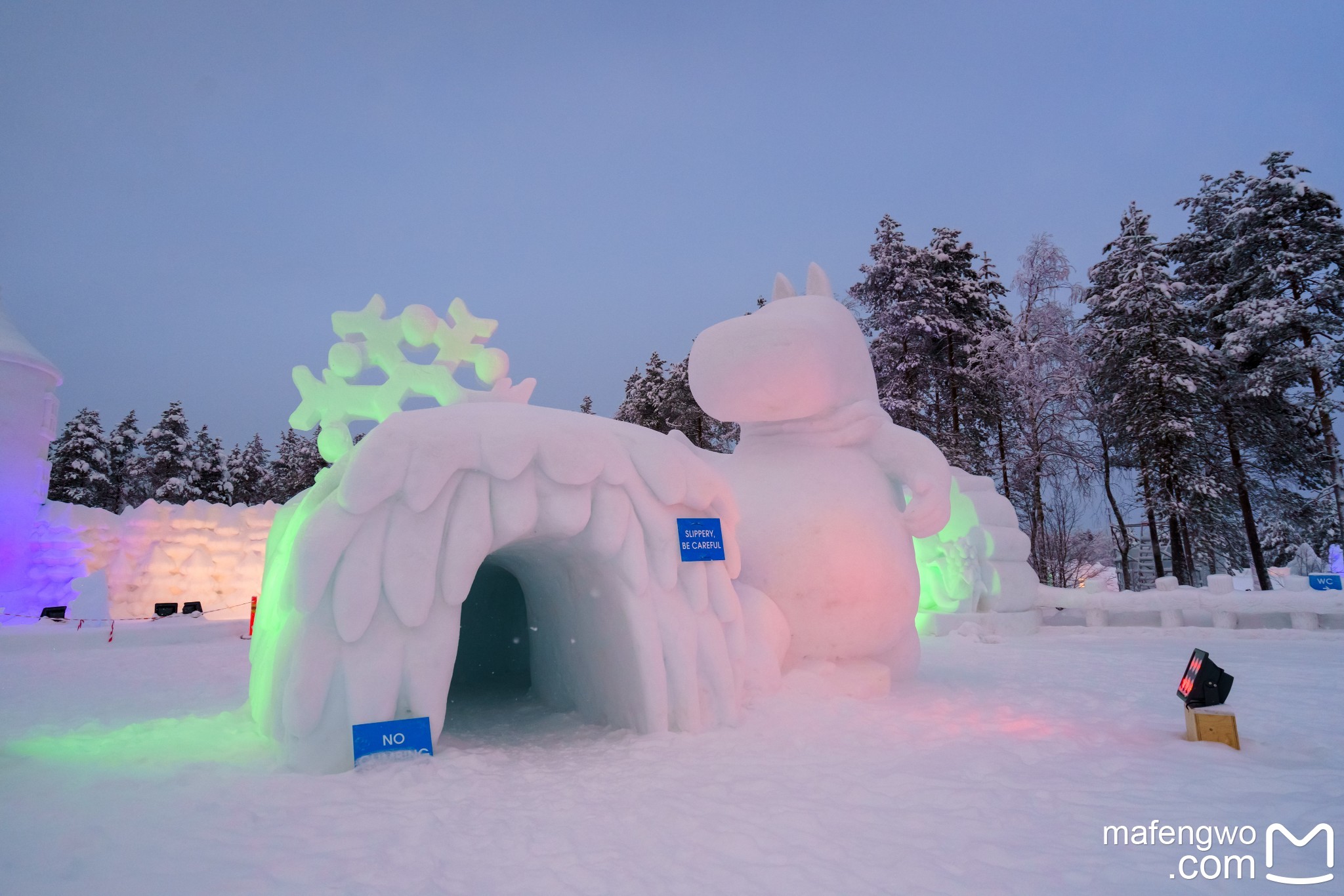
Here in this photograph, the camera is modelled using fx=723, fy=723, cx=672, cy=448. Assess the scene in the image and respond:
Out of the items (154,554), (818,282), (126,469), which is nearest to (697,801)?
(818,282)

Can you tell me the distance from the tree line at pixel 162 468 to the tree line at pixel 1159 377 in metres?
20.0

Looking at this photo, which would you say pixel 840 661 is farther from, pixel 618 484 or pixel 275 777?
pixel 275 777

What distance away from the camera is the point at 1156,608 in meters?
9.20

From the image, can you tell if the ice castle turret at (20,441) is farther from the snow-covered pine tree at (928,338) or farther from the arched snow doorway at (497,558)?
the snow-covered pine tree at (928,338)

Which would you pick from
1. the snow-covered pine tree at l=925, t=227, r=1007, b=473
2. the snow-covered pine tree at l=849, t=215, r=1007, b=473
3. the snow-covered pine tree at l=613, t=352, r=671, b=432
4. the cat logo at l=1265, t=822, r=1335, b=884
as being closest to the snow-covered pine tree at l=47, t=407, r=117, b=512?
the snow-covered pine tree at l=613, t=352, r=671, b=432

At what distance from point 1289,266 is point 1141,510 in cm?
468

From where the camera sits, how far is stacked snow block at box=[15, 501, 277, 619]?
1205 cm

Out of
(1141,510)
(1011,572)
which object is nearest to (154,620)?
(1011,572)

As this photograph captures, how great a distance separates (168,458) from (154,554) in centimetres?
1448

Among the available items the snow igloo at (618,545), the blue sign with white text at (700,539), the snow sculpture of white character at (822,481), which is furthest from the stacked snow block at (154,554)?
the blue sign with white text at (700,539)

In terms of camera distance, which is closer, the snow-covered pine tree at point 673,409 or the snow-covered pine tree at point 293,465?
the snow-covered pine tree at point 673,409

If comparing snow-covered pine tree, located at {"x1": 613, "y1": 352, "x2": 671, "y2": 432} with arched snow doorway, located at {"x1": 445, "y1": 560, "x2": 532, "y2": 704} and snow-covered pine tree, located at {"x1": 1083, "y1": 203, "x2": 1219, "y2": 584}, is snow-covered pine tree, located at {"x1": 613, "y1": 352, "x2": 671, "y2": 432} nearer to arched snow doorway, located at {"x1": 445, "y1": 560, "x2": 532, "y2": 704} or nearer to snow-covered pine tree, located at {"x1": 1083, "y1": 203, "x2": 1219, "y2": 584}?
snow-covered pine tree, located at {"x1": 1083, "y1": 203, "x2": 1219, "y2": 584}

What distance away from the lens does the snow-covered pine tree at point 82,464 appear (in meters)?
23.3

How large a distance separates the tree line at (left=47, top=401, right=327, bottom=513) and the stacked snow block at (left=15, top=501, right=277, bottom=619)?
1117cm
